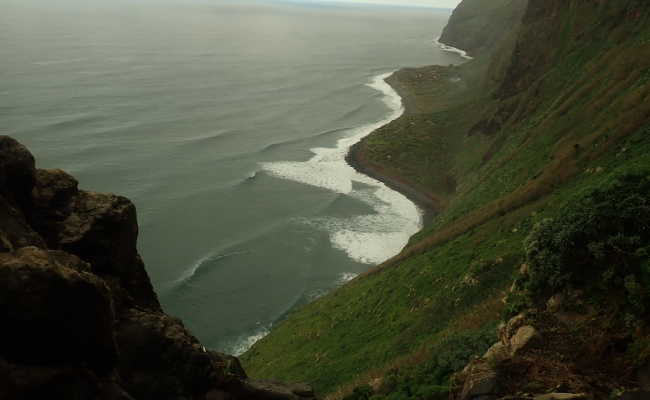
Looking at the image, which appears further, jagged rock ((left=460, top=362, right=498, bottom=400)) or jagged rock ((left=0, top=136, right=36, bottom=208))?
jagged rock ((left=0, top=136, right=36, bottom=208))

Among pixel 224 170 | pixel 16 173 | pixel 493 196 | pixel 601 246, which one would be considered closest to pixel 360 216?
pixel 493 196

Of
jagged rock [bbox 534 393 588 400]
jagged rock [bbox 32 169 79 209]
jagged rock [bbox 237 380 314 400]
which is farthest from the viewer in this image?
jagged rock [bbox 237 380 314 400]

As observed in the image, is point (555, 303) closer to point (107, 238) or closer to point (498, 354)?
point (498, 354)

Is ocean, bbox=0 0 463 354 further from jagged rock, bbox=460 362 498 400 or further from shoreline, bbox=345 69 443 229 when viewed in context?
jagged rock, bbox=460 362 498 400

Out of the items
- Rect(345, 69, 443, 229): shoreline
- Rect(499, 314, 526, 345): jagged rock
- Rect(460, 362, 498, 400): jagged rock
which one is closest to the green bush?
Rect(499, 314, 526, 345): jagged rock

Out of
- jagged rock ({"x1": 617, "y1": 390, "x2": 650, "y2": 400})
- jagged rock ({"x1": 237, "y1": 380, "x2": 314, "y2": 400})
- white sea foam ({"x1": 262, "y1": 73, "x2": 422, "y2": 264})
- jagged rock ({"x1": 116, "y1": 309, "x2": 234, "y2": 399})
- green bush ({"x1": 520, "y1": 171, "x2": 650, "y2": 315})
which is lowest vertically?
white sea foam ({"x1": 262, "y1": 73, "x2": 422, "y2": 264})

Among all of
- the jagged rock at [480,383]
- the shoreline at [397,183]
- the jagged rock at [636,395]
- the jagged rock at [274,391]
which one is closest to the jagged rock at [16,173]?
the jagged rock at [274,391]

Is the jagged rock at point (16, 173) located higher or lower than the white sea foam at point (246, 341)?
higher

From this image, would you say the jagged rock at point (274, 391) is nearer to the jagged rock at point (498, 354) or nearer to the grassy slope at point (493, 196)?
the grassy slope at point (493, 196)
